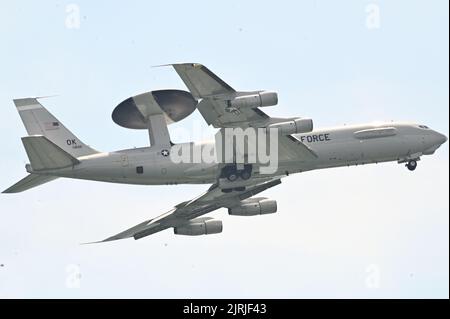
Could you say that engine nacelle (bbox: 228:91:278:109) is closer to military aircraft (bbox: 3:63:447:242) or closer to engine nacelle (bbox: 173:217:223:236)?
military aircraft (bbox: 3:63:447:242)

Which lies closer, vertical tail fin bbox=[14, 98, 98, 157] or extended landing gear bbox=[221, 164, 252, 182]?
extended landing gear bbox=[221, 164, 252, 182]

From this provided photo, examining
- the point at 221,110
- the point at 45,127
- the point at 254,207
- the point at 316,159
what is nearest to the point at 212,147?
the point at 221,110

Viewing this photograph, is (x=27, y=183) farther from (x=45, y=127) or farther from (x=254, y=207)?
(x=254, y=207)

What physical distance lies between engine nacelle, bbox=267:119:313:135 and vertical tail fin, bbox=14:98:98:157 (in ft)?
48.0

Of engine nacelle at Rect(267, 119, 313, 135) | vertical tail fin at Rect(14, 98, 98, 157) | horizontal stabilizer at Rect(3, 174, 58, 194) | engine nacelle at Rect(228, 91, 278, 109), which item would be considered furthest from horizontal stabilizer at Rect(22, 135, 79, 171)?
engine nacelle at Rect(267, 119, 313, 135)

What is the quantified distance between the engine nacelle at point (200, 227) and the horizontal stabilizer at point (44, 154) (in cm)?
1689

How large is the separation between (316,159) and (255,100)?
30.2 ft

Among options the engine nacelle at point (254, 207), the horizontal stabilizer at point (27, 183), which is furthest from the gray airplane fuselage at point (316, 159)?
the engine nacelle at point (254, 207)

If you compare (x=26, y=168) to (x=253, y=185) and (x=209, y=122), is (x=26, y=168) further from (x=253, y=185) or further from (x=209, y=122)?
(x=253, y=185)

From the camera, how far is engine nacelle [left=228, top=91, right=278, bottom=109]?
61594 mm

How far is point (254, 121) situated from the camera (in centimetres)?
6550

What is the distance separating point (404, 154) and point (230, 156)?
A: 1463cm
